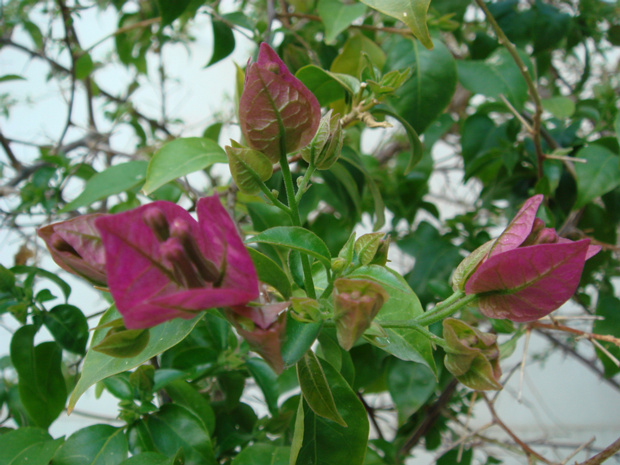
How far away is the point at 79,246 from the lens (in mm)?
175

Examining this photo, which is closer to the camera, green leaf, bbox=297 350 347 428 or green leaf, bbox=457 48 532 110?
green leaf, bbox=297 350 347 428

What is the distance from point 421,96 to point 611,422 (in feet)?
3.49

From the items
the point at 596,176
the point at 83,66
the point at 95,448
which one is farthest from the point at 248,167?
the point at 83,66

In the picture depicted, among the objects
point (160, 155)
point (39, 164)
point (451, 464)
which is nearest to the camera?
point (160, 155)

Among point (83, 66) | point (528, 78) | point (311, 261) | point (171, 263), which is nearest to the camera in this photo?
point (171, 263)

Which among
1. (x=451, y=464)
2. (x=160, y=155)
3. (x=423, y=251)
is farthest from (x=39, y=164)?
(x=451, y=464)

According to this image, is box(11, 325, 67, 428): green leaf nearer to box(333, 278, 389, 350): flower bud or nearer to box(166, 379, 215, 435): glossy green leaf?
box(166, 379, 215, 435): glossy green leaf

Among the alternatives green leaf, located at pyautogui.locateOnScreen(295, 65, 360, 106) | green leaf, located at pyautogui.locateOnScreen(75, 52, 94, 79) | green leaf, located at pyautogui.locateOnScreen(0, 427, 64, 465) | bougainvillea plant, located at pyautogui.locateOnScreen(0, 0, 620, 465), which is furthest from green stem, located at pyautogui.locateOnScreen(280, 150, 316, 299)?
green leaf, located at pyautogui.locateOnScreen(75, 52, 94, 79)

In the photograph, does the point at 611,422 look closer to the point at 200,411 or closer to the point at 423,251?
the point at 423,251

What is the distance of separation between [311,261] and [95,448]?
0.19 m

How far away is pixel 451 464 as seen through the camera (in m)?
0.47

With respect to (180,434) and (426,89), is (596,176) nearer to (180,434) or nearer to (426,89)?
(426,89)

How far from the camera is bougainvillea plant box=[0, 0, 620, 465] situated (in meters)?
0.17

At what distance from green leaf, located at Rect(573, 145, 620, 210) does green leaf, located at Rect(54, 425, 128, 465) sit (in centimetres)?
40
